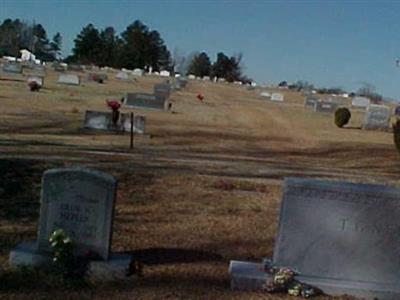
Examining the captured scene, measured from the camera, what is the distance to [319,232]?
576cm

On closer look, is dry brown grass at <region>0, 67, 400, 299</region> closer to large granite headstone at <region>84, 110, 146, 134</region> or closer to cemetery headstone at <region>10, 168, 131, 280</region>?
cemetery headstone at <region>10, 168, 131, 280</region>

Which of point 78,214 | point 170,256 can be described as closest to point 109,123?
point 170,256

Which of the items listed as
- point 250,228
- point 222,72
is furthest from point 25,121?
point 222,72

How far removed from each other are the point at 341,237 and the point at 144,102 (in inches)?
1154

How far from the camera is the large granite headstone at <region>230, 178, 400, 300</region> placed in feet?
18.7

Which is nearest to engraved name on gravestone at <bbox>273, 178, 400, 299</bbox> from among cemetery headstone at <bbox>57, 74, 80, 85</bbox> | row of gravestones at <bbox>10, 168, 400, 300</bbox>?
row of gravestones at <bbox>10, 168, 400, 300</bbox>

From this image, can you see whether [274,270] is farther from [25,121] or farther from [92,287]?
[25,121]

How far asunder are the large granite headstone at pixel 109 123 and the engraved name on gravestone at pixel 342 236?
15115 mm

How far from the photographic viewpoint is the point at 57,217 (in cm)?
584

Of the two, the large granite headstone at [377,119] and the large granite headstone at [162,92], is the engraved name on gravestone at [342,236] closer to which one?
the large granite headstone at [162,92]

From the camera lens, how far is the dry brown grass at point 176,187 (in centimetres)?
591

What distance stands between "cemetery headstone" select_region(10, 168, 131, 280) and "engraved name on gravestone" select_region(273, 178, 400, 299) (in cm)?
155

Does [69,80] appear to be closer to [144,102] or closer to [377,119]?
[144,102]

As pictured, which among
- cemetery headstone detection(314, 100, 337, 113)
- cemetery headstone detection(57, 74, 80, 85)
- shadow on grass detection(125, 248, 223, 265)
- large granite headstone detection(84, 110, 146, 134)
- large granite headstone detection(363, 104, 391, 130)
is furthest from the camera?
cemetery headstone detection(57, 74, 80, 85)
